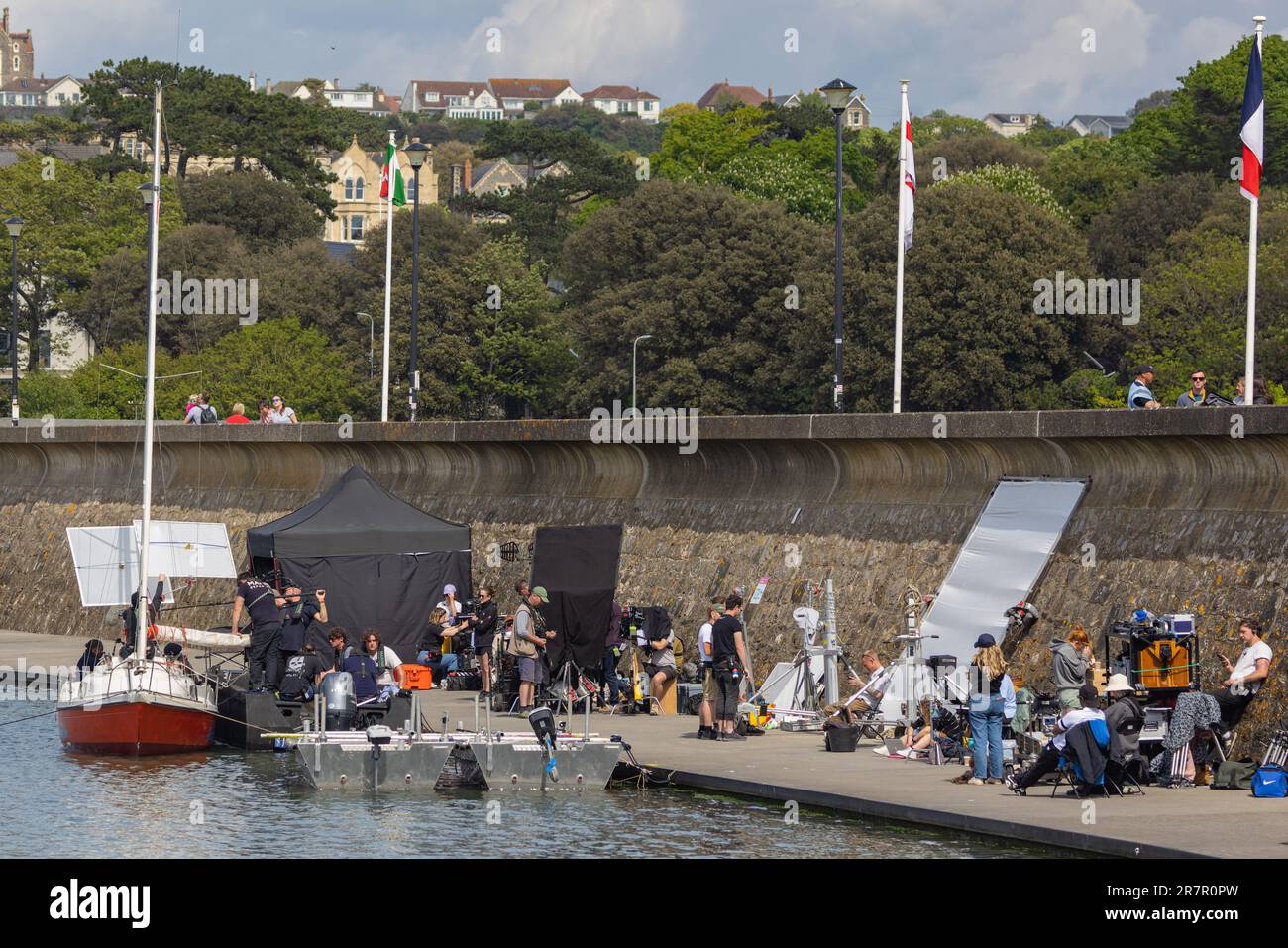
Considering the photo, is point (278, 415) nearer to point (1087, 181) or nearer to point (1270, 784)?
point (1270, 784)

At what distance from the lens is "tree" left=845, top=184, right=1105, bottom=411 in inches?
2682

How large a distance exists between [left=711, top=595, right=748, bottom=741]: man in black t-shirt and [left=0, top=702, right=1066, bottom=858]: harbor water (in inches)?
113

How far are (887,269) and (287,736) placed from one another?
164 ft

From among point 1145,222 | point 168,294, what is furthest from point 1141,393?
point 168,294

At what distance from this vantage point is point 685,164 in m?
128

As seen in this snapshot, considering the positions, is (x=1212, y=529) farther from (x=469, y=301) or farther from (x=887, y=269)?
(x=469, y=301)

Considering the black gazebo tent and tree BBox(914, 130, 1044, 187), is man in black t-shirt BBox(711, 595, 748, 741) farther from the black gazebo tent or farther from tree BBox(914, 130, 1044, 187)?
tree BBox(914, 130, 1044, 187)

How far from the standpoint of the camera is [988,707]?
19062 mm

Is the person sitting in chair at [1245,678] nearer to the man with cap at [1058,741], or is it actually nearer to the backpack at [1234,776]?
the backpack at [1234,776]

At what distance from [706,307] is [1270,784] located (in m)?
62.9

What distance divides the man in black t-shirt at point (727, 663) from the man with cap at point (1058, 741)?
192 inches

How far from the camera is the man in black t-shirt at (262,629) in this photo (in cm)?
2592

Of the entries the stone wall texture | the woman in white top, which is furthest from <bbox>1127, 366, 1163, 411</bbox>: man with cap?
the woman in white top
